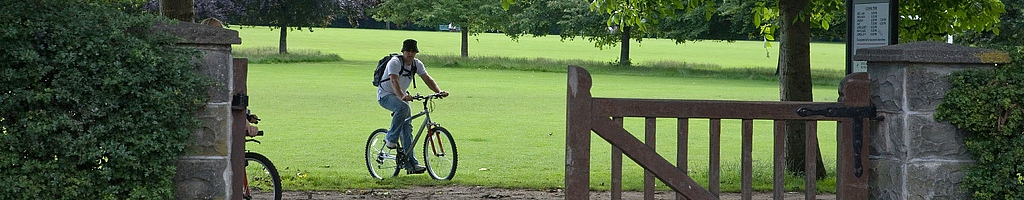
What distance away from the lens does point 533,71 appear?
45438 mm

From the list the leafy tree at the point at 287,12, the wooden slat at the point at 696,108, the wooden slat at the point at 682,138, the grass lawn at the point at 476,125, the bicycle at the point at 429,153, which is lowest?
the grass lawn at the point at 476,125

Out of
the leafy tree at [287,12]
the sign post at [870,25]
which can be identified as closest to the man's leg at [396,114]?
the sign post at [870,25]

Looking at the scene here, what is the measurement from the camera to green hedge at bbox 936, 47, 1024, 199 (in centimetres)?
599

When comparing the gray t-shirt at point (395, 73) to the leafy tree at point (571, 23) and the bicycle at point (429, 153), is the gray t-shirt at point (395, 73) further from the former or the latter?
the leafy tree at point (571, 23)

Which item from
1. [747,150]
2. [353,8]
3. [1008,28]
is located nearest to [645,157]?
[747,150]

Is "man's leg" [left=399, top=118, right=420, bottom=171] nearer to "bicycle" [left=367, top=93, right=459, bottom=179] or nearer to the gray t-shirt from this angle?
"bicycle" [left=367, top=93, right=459, bottom=179]

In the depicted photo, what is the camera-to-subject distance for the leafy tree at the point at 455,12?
58.0 m

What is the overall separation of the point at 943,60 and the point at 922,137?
0.38m

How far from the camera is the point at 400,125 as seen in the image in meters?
12.1

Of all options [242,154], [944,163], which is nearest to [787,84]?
[944,163]

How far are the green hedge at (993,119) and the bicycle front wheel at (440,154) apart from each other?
21.1 ft

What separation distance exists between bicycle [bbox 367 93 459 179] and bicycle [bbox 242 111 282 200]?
160 centimetres

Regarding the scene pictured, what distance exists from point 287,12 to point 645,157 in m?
44.8

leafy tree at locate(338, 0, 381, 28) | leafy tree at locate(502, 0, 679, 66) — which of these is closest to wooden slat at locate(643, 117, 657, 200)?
leafy tree at locate(502, 0, 679, 66)
